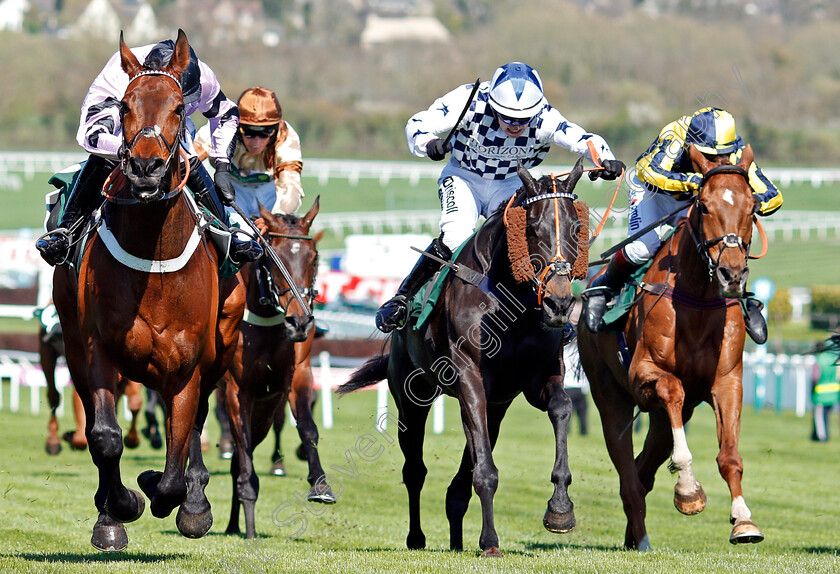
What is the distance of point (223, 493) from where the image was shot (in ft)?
34.9

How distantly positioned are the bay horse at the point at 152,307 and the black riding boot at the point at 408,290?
1.41m

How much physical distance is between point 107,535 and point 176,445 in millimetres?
592

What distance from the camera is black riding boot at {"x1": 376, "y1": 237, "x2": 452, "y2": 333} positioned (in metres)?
7.19

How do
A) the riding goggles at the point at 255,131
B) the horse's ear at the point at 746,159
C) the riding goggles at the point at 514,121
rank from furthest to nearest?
the riding goggles at the point at 255,131
the riding goggles at the point at 514,121
the horse's ear at the point at 746,159

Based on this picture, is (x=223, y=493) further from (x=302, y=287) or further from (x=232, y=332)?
(x=232, y=332)

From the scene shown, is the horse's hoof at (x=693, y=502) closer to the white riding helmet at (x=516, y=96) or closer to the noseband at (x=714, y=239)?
the noseband at (x=714, y=239)

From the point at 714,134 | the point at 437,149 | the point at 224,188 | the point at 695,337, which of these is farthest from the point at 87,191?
the point at 714,134

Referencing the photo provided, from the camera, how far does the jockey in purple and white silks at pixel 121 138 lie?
5770 millimetres

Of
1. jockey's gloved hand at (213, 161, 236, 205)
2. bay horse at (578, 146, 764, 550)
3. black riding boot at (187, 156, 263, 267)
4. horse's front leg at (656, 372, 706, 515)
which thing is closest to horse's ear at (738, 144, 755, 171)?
bay horse at (578, 146, 764, 550)

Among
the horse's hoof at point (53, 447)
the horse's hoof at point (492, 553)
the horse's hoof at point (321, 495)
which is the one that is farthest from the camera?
the horse's hoof at point (53, 447)

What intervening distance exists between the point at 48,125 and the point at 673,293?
2336 inches

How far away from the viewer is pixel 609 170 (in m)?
6.59

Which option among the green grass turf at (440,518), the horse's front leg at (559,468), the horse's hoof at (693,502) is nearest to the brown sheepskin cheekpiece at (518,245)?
the horse's front leg at (559,468)

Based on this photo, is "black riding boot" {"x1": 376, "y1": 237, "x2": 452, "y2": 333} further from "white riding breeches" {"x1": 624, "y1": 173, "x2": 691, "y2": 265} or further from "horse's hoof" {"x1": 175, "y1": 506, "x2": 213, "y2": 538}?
"horse's hoof" {"x1": 175, "y1": 506, "x2": 213, "y2": 538}
